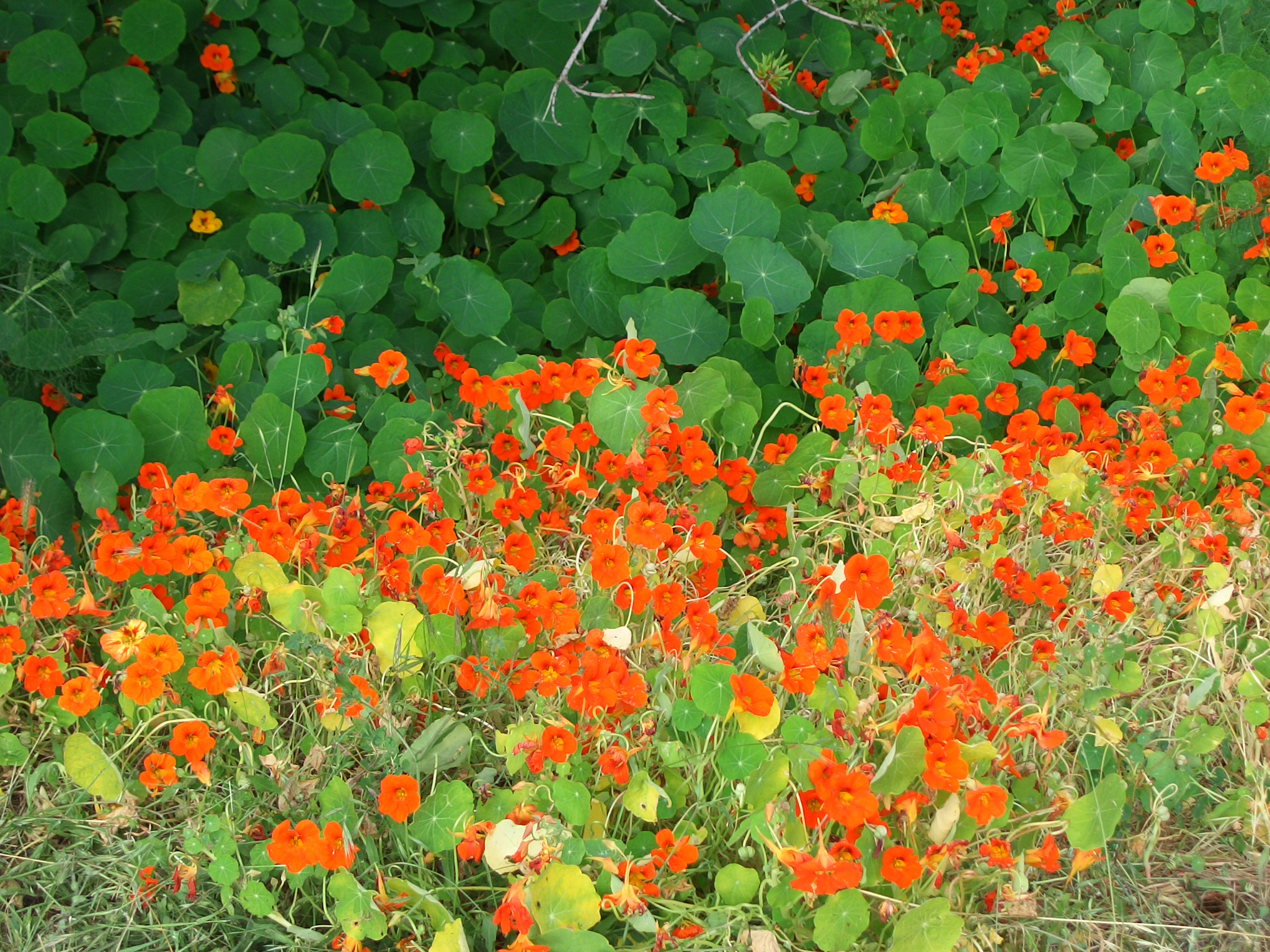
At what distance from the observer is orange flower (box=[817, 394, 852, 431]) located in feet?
7.75

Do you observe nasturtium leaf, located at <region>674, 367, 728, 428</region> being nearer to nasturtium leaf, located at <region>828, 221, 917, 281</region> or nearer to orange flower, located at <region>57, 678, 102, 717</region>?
nasturtium leaf, located at <region>828, 221, 917, 281</region>

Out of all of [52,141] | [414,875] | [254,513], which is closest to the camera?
[414,875]

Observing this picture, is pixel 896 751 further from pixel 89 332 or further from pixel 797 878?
pixel 89 332

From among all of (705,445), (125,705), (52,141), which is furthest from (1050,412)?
(52,141)

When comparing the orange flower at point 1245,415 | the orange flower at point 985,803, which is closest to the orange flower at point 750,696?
the orange flower at point 985,803

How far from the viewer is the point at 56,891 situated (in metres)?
1.71

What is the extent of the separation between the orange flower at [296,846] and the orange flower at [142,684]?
34 cm

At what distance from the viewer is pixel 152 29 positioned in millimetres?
2949

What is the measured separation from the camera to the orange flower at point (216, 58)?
308 cm

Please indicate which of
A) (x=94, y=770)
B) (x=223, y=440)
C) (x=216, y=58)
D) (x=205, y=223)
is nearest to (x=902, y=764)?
(x=94, y=770)

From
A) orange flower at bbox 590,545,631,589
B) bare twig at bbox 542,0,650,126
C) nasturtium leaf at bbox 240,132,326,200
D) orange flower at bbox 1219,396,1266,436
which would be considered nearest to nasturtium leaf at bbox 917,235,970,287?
orange flower at bbox 1219,396,1266,436

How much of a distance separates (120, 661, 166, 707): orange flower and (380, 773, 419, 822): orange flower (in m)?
0.41

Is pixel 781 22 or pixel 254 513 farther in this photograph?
pixel 781 22

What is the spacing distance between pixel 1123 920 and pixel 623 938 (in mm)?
756
